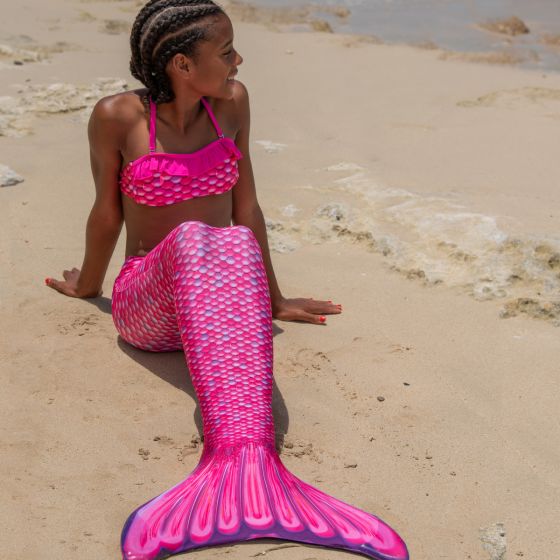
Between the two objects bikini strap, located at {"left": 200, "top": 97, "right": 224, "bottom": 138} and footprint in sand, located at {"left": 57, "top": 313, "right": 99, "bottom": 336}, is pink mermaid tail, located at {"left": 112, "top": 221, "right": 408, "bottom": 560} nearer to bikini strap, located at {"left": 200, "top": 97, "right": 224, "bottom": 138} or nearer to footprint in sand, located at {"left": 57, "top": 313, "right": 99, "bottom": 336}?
footprint in sand, located at {"left": 57, "top": 313, "right": 99, "bottom": 336}

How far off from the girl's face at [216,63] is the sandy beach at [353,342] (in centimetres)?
85

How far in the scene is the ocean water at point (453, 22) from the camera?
8703 millimetres

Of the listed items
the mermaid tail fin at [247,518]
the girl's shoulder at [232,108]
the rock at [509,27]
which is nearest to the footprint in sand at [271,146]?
the girl's shoulder at [232,108]

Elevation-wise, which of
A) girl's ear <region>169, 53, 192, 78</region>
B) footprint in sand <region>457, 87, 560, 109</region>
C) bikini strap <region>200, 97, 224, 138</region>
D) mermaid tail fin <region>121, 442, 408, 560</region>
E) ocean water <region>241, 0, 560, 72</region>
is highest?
girl's ear <region>169, 53, 192, 78</region>

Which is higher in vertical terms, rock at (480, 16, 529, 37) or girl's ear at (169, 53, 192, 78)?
girl's ear at (169, 53, 192, 78)

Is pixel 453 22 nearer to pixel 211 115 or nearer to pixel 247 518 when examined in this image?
pixel 211 115

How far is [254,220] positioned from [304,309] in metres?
0.38

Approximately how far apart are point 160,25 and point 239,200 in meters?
0.69

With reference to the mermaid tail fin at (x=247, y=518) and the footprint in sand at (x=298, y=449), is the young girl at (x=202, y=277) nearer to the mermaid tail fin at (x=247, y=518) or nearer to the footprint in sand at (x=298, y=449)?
the mermaid tail fin at (x=247, y=518)

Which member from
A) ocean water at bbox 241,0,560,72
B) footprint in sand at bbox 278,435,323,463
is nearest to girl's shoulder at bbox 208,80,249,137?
footprint in sand at bbox 278,435,323,463

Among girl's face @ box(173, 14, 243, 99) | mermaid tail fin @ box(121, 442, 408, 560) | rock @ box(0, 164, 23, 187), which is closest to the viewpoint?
mermaid tail fin @ box(121, 442, 408, 560)

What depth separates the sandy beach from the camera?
2232 mm

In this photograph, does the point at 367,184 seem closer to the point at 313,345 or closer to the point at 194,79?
the point at 313,345

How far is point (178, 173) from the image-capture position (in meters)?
2.74
